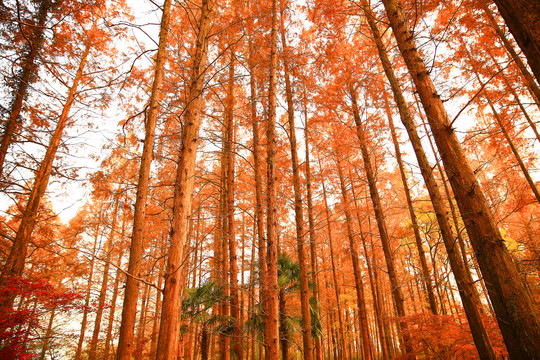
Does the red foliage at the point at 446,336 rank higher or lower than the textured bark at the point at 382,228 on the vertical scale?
lower

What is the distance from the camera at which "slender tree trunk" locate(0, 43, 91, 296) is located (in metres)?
5.24

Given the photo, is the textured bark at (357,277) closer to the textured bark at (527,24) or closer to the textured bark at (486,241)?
the textured bark at (486,241)

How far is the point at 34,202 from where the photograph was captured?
5855mm

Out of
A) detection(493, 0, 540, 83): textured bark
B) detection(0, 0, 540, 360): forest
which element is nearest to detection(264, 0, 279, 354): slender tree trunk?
detection(0, 0, 540, 360): forest

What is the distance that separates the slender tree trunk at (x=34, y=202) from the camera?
5.24 metres

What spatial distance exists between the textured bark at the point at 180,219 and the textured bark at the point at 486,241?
9.65ft

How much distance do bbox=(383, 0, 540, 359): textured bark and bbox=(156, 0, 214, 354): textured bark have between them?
2.94 m

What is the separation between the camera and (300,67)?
6.75 m

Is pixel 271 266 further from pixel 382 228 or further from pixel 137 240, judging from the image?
pixel 382 228

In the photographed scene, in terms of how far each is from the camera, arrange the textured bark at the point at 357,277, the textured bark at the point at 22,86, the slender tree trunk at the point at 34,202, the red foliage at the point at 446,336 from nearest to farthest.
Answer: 1. the red foliage at the point at 446,336
2. the slender tree trunk at the point at 34,202
3. the textured bark at the point at 22,86
4. the textured bark at the point at 357,277

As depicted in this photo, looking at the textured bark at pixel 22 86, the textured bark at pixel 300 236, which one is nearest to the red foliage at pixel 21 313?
the textured bark at pixel 22 86

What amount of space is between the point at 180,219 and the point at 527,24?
3232 millimetres

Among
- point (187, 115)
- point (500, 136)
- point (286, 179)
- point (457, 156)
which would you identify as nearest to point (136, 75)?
point (187, 115)

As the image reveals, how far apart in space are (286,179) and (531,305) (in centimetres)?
613
